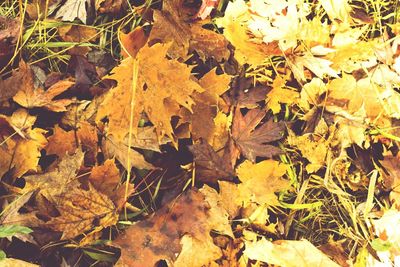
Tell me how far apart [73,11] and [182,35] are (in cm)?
37

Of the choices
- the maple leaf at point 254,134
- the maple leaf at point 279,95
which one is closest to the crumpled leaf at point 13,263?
the maple leaf at point 254,134

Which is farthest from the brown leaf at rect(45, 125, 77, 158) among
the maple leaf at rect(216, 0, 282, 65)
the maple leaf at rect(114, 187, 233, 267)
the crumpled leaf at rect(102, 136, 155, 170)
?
the maple leaf at rect(216, 0, 282, 65)

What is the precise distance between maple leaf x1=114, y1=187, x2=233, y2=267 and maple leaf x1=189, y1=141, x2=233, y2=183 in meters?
0.04

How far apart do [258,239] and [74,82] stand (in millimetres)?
719

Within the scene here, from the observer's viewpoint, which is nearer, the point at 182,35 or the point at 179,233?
the point at 179,233

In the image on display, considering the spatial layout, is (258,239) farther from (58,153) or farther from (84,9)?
(84,9)

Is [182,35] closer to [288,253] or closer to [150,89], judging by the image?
[150,89]

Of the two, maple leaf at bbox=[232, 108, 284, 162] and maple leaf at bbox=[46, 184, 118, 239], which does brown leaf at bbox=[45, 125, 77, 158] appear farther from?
maple leaf at bbox=[232, 108, 284, 162]

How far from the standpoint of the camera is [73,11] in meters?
1.49

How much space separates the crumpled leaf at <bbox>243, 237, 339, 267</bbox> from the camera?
1313mm

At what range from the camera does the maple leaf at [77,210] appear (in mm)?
1233

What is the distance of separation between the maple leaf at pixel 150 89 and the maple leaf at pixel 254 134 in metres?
0.21

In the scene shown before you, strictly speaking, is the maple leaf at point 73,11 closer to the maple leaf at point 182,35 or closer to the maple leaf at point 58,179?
the maple leaf at point 182,35

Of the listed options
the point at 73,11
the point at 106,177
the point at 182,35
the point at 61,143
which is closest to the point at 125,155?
the point at 106,177
